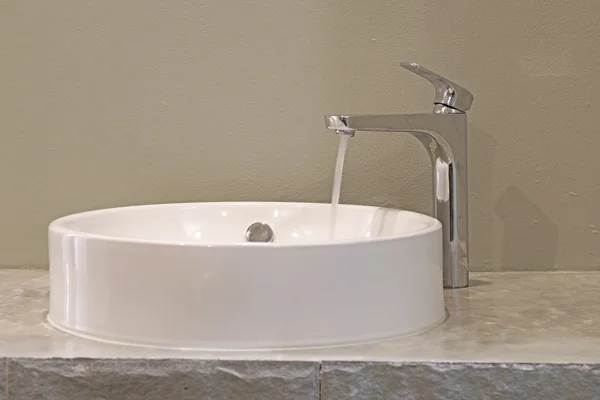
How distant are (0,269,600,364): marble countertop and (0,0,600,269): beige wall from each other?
17 centimetres

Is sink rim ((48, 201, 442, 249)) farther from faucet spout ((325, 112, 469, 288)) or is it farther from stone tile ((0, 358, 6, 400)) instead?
stone tile ((0, 358, 6, 400))

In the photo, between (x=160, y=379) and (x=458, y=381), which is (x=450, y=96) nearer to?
(x=458, y=381)

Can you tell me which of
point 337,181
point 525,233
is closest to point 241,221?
point 337,181

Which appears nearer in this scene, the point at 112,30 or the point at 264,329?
the point at 264,329

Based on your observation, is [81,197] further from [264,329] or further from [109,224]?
[264,329]

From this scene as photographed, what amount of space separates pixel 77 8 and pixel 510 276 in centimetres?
82

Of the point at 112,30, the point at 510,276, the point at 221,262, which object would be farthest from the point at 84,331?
the point at 510,276

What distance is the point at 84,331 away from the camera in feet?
3.31

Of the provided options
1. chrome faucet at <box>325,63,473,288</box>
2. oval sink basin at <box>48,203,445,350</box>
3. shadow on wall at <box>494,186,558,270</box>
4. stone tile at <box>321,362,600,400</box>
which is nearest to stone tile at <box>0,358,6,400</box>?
oval sink basin at <box>48,203,445,350</box>

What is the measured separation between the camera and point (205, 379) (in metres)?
0.90

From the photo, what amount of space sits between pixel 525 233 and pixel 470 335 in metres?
0.45

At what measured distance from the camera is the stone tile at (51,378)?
0.91m

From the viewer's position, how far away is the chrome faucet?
124 cm

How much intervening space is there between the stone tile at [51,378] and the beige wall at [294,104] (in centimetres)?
55
